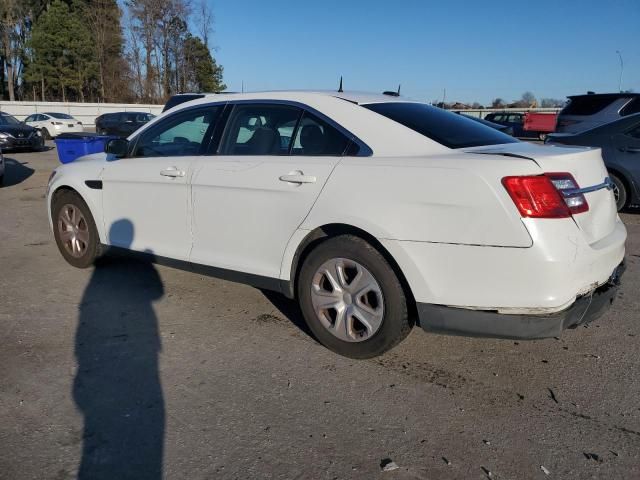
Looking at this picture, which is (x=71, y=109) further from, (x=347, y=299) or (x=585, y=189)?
(x=585, y=189)

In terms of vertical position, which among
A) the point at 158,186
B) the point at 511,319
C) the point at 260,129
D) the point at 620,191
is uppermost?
the point at 260,129

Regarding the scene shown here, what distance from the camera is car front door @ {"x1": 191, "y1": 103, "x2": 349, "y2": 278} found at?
3.45m

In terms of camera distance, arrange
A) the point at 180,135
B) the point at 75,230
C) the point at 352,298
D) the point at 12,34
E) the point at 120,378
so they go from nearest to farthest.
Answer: the point at 120,378
the point at 352,298
the point at 180,135
the point at 75,230
the point at 12,34

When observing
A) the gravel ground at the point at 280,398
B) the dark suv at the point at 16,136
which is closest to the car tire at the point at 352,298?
the gravel ground at the point at 280,398

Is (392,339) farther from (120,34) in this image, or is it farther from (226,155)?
(120,34)

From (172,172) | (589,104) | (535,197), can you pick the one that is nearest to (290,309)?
(172,172)

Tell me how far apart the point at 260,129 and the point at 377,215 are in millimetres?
1309

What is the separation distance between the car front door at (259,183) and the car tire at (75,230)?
1.46 meters

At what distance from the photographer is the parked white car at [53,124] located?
26.9 m

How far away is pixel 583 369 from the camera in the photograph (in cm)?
328

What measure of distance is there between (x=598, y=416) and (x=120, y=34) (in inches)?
2499

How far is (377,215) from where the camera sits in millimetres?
3072

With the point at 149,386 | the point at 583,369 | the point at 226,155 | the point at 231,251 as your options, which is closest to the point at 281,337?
the point at 231,251

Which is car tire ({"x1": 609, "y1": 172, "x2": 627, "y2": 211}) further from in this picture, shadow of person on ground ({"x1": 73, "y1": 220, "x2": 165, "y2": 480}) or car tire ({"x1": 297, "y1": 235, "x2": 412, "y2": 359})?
shadow of person on ground ({"x1": 73, "y1": 220, "x2": 165, "y2": 480})
